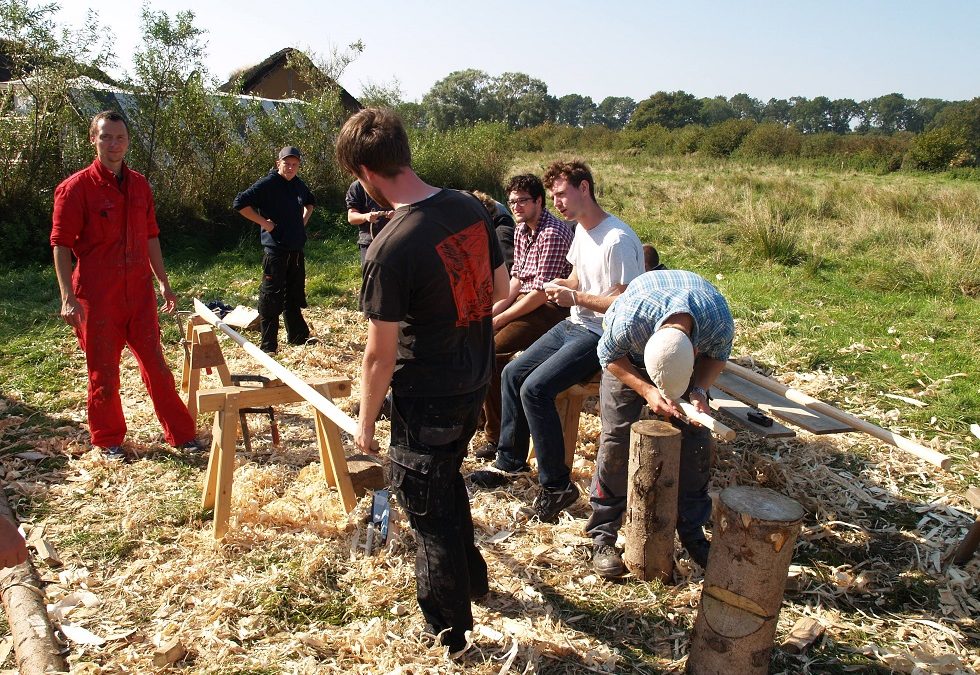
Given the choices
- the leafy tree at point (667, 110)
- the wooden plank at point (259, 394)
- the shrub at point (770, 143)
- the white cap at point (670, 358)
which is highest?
the leafy tree at point (667, 110)

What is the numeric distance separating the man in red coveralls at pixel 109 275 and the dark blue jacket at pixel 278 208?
6.99 ft

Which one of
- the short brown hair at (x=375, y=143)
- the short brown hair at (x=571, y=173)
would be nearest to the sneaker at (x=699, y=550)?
the short brown hair at (x=571, y=173)

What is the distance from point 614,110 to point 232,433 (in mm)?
133935

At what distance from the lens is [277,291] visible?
6.93 metres

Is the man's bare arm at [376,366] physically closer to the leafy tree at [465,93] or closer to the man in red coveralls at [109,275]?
the man in red coveralls at [109,275]

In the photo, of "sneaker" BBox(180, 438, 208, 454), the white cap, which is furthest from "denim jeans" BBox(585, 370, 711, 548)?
"sneaker" BBox(180, 438, 208, 454)

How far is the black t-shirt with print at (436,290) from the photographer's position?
2.39 m

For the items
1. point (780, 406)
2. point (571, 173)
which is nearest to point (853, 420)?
point (780, 406)

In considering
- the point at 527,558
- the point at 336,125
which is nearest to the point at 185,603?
the point at 527,558

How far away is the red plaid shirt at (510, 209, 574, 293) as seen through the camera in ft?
15.5

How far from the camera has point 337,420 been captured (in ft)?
10.6

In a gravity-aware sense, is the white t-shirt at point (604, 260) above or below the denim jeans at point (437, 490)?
above

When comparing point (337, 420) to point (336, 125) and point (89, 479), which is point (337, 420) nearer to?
point (89, 479)

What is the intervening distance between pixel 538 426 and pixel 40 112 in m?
10.8
